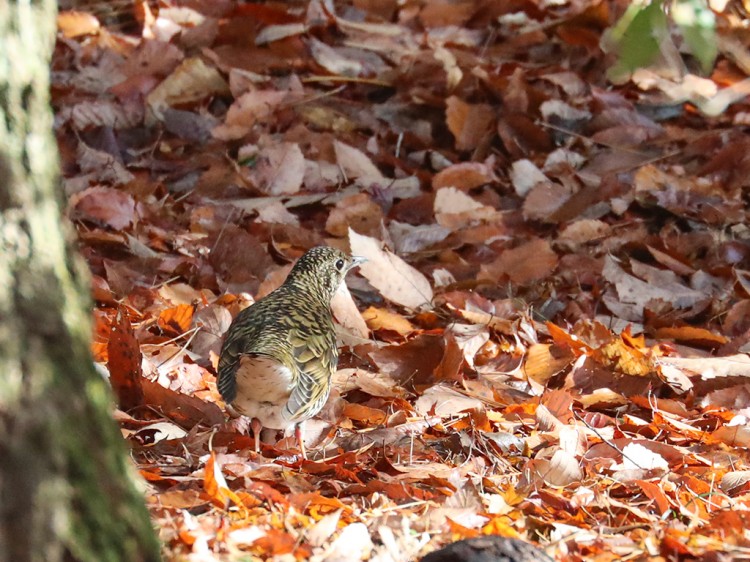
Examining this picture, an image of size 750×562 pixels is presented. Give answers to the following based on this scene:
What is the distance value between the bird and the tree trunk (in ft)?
5.84

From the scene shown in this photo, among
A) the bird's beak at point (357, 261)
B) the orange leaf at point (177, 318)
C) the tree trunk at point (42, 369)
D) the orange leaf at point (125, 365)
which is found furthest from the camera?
the bird's beak at point (357, 261)

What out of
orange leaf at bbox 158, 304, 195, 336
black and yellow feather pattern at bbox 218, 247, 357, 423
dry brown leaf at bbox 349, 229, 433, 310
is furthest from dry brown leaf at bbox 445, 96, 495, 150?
orange leaf at bbox 158, 304, 195, 336

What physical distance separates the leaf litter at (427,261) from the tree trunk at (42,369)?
57cm

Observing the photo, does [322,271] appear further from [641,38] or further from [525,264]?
[641,38]

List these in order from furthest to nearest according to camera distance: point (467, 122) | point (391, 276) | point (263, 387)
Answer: point (467, 122) → point (391, 276) → point (263, 387)

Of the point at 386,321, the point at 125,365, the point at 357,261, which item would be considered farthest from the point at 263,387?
the point at 357,261

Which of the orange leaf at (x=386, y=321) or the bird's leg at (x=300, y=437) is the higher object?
the bird's leg at (x=300, y=437)

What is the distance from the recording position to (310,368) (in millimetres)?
4371

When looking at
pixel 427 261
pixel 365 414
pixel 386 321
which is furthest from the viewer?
pixel 427 261

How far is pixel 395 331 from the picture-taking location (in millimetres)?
5363

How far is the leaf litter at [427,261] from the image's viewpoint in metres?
3.41

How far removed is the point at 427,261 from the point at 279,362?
2.18 meters

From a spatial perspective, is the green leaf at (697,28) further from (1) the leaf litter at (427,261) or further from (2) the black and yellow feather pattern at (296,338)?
(2) the black and yellow feather pattern at (296,338)

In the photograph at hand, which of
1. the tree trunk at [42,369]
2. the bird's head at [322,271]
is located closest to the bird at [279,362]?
the bird's head at [322,271]
